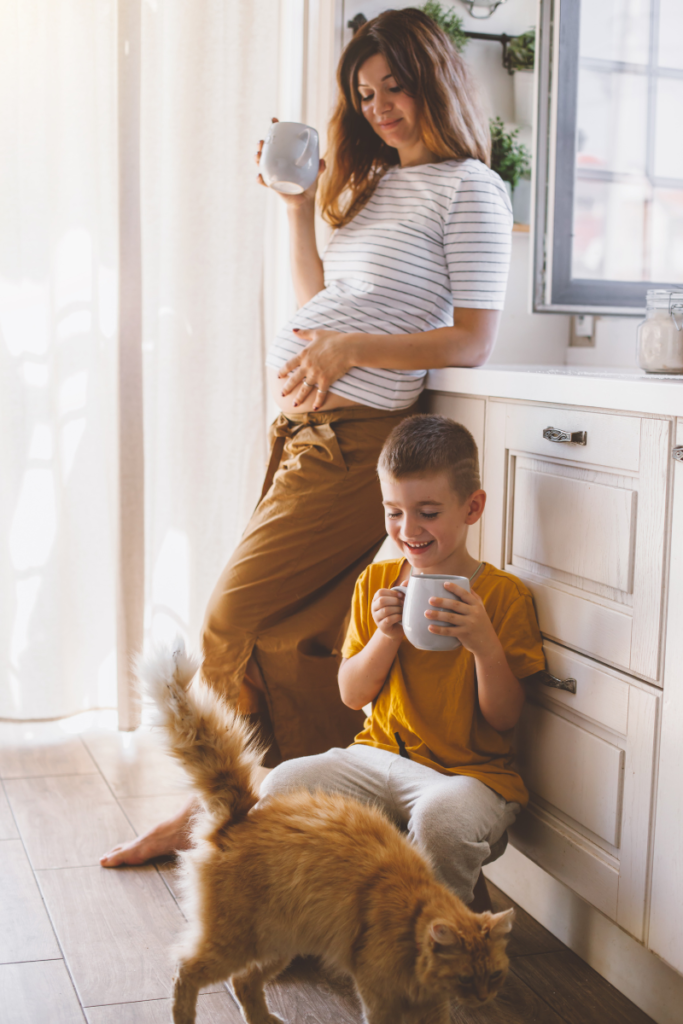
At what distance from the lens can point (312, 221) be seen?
6.20 ft

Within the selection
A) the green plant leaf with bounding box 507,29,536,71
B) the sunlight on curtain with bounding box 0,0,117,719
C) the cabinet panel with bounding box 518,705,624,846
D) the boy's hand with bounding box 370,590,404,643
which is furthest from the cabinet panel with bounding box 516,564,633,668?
the green plant leaf with bounding box 507,29,536,71

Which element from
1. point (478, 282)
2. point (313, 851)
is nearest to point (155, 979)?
point (313, 851)

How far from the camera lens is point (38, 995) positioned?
131 cm

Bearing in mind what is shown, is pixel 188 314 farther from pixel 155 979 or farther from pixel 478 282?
pixel 155 979

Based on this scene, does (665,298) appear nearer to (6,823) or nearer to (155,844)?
(155,844)

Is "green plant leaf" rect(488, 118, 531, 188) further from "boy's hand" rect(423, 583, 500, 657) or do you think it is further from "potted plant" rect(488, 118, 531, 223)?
"boy's hand" rect(423, 583, 500, 657)

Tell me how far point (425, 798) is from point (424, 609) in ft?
0.83

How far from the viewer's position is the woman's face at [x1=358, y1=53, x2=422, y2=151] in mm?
1627

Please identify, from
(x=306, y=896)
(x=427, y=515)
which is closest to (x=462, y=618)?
(x=427, y=515)

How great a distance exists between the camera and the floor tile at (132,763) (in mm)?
2031

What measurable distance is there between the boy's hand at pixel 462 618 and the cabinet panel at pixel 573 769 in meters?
0.20

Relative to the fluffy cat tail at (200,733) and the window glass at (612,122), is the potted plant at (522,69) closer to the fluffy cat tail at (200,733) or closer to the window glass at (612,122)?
the window glass at (612,122)

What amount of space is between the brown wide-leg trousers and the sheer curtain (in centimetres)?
55

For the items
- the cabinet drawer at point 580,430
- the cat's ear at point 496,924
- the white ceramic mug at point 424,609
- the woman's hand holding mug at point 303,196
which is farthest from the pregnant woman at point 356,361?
the cat's ear at point 496,924
